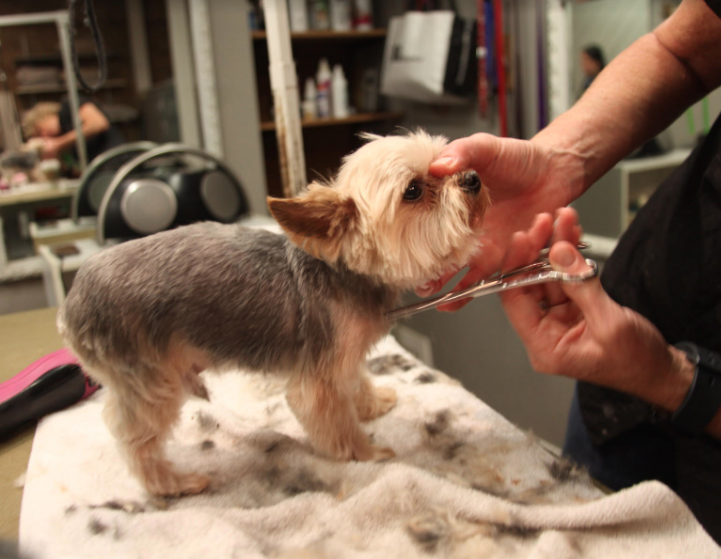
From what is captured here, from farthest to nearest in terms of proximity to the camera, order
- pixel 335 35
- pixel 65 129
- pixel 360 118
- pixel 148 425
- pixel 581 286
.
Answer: pixel 65 129, pixel 335 35, pixel 360 118, pixel 148 425, pixel 581 286

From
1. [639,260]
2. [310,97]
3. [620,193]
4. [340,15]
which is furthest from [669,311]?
[340,15]

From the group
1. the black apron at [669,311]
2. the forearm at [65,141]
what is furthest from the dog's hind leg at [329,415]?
the forearm at [65,141]

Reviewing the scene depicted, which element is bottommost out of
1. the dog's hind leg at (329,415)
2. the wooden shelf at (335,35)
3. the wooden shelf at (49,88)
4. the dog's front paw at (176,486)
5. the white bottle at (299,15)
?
the dog's front paw at (176,486)

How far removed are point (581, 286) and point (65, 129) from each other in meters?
2.08

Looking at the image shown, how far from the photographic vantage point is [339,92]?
6.50 feet

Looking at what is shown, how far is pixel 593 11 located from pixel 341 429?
1.62 metres

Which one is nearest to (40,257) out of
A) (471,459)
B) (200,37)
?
(200,37)

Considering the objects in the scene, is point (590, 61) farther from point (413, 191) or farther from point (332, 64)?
point (413, 191)

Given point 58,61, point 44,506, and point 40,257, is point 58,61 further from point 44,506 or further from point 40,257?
point 44,506

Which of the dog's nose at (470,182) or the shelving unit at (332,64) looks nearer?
the dog's nose at (470,182)

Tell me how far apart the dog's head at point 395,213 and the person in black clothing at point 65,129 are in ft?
5.34

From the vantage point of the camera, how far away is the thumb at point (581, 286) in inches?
25.8

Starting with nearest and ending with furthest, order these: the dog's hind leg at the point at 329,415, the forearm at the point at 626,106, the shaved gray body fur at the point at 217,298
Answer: the shaved gray body fur at the point at 217,298 < the dog's hind leg at the point at 329,415 < the forearm at the point at 626,106

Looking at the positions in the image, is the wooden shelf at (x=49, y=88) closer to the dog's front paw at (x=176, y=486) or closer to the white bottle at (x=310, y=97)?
the white bottle at (x=310, y=97)
